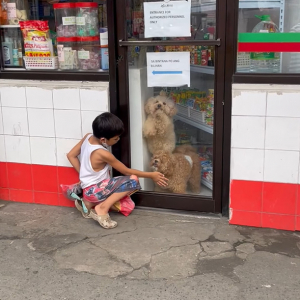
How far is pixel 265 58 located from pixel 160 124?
1.16 m

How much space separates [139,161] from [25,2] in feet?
6.50

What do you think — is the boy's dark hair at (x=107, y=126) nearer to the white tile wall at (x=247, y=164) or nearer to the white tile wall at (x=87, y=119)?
the white tile wall at (x=87, y=119)

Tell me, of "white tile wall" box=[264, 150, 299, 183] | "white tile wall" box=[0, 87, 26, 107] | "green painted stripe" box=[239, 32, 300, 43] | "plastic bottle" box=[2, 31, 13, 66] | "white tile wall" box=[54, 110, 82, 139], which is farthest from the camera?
"plastic bottle" box=[2, 31, 13, 66]

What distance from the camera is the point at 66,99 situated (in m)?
4.50

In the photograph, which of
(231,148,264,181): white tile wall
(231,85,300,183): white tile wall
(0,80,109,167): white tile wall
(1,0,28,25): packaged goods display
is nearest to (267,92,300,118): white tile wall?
(231,85,300,183): white tile wall

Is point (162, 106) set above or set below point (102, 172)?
above

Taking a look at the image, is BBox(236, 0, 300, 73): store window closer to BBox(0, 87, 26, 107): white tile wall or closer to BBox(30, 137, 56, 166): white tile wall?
BBox(30, 137, 56, 166): white tile wall

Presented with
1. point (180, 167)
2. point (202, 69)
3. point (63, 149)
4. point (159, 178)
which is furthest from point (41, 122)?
point (202, 69)

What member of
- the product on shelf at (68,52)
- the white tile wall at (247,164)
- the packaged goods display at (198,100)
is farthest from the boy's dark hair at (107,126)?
the white tile wall at (247,164)

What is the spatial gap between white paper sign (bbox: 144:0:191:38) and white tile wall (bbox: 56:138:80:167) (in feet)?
4.32

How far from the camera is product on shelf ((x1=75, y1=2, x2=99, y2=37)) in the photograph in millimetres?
4410

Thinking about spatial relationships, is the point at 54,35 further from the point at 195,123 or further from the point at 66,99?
the point at 195,123

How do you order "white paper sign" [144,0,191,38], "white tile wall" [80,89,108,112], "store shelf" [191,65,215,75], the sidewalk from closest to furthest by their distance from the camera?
the sidewalk < "white paper sign" [144,0,191,38] < "store shelf" [191,65,215,75] < "white tile wall" [80,89,108,112]

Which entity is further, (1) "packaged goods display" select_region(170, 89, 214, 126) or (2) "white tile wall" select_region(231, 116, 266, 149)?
(1) "packaged goods display" select_region(170, 89, 214, 126)
